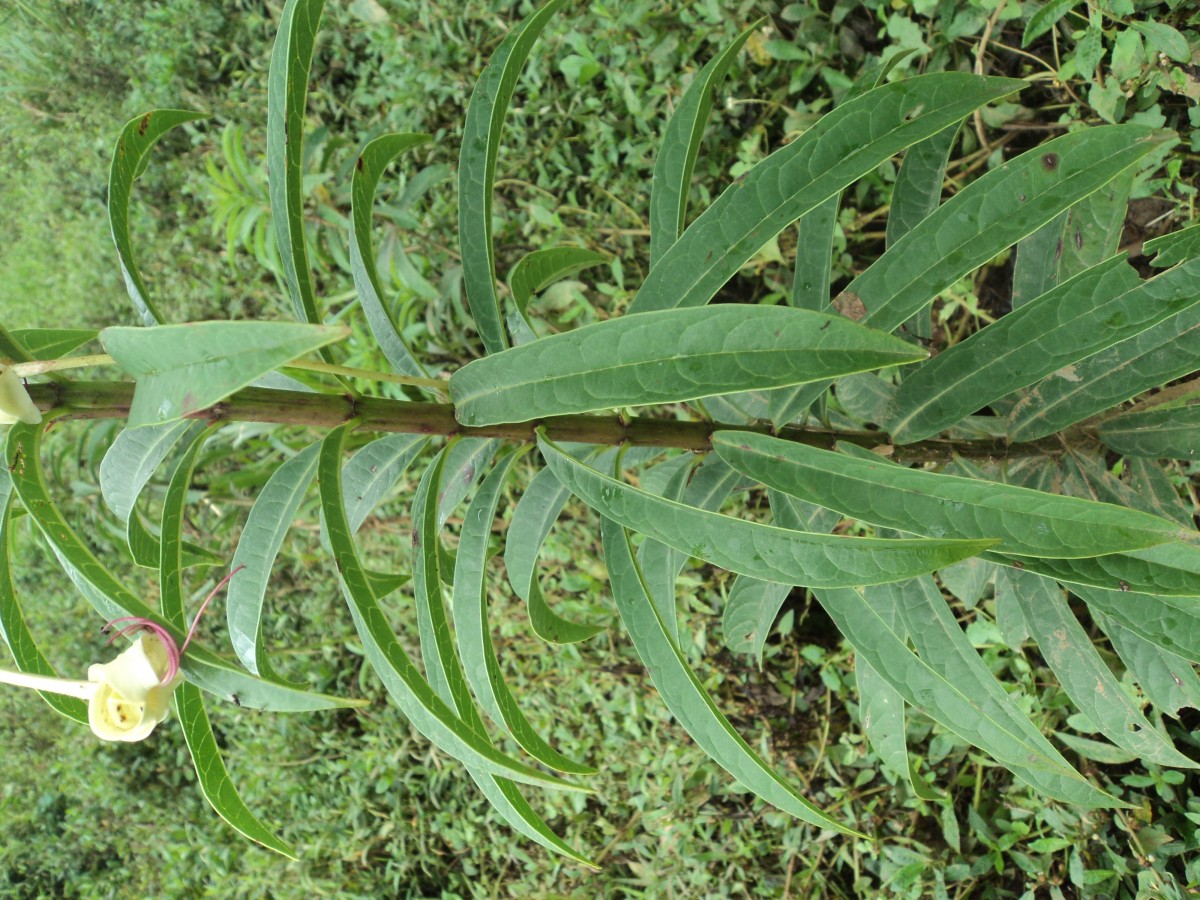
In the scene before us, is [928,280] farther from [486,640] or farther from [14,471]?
[14,471]

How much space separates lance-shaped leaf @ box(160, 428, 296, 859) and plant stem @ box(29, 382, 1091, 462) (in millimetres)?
67

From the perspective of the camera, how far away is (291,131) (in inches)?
33.9

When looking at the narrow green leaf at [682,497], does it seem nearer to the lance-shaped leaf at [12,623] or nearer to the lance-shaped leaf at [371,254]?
the lance-shaped leaf at [371,254]

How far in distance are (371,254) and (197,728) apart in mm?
540

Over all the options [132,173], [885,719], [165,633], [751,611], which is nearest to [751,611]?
[751,611]

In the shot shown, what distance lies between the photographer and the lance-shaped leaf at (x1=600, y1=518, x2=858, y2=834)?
2.56ft

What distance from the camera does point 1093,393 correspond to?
98cm

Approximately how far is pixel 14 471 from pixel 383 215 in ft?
5.39

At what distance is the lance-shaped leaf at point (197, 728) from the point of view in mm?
807

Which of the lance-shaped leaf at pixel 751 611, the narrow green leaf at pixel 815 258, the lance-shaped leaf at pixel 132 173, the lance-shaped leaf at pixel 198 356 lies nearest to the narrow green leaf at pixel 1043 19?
the narrow green leaf at pixel 815 258

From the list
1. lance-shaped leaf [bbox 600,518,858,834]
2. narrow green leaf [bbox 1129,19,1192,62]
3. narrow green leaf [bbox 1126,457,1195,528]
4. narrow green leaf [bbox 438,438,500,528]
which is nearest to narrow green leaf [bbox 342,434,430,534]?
narrow green leaf [bbox 438,438,500,528]

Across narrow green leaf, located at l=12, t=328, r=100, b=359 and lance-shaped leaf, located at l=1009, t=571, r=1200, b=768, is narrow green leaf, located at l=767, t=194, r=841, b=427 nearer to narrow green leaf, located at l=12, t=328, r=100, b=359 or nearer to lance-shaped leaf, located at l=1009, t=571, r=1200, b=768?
lance-shaped leaf, located at l=1009, t=571, r=1200, b=768

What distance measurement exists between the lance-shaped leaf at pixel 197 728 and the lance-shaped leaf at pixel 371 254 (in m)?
0.24

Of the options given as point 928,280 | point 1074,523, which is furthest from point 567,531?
point 1074,523
